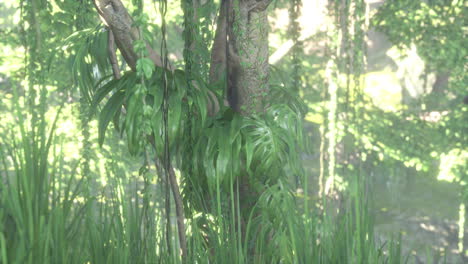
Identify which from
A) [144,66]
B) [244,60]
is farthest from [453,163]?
[144,66]

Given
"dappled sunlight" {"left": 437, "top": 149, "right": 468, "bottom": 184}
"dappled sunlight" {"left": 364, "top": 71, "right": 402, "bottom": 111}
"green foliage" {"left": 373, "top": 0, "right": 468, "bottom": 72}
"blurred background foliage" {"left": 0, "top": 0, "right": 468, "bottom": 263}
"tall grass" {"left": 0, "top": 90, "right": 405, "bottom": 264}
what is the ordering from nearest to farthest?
"tall grass" {"left": 0, "top": 90, "right": 405, "bottom": 264}, "blurred background foliage" {"left": 0, "top": 0, "right": 468, "bottom": 263}, "green foliage" {"left": 373, "top": 0, "right": 468, "bottom": 72}, "dappled sunlight" {"left": 437, "top": 149, "right": 468, "bottom": 184}, "dappled sunlight" {"left": 364, "top": 71, "right": 402, "bottom": 111}

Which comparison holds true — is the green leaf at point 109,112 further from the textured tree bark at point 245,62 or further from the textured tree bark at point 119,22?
the textured tree bark at point 245,62

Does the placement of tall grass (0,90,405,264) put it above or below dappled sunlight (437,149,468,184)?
above

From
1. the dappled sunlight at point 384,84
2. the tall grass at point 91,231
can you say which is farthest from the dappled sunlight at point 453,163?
the dappled sunlight at point 384,84

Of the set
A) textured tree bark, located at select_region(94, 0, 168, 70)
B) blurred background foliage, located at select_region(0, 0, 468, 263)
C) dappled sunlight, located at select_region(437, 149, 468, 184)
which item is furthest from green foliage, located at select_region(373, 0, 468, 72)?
textured tree bark, located at select_region(94, 0, 168, 70)

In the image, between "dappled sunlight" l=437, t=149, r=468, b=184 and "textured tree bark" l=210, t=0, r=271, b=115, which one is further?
"dappled sunlight" l=437, t=149, r=468, b=184

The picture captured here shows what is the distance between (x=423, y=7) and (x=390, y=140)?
1923 mm

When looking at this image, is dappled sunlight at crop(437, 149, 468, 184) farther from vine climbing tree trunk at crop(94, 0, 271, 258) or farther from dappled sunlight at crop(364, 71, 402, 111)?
dappled sunlight at crop(364, 71, 402, 111)

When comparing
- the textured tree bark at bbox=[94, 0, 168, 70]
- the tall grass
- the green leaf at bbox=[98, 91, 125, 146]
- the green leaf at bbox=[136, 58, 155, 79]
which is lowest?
the tall grass

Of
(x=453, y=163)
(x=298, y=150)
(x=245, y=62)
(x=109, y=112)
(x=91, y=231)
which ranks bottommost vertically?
(x=453, y=163)

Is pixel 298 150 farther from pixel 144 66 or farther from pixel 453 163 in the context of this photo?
pixel 453 163

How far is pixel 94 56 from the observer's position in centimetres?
248

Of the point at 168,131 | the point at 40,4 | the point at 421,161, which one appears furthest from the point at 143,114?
the point at 421,161

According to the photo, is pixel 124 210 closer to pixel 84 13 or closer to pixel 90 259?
pixel 90 259
